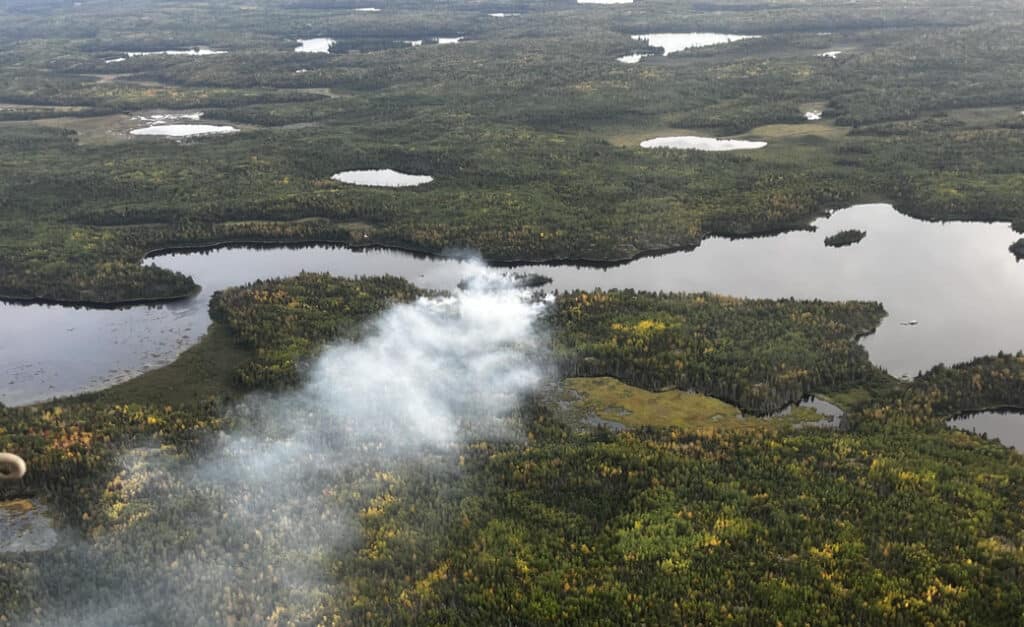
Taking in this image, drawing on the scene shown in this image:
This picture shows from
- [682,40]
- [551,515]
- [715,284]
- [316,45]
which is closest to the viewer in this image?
[551,515]

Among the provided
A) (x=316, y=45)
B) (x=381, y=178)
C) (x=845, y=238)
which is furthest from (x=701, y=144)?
(x=316, y=45)

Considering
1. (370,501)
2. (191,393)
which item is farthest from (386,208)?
(370,501)

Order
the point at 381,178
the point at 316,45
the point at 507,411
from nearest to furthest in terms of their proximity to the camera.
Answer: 1. the point at 507,411
2. the point at 381,178
3. the point at 316,45

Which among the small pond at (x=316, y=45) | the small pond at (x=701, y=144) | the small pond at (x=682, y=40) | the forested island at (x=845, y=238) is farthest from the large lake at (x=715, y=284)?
the small pond at (x=316, y=45)

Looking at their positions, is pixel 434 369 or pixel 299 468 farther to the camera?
pixel 434 369

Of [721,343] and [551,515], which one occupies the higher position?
[551,515]

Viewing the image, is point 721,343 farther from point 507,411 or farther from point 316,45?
point 316,45

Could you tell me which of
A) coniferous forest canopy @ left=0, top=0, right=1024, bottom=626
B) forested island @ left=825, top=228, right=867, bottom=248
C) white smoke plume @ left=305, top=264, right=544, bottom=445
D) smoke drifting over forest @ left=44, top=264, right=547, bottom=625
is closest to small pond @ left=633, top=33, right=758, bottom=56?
coniferous forest canopy @ left=0, top=0, right=1024, bottom=626

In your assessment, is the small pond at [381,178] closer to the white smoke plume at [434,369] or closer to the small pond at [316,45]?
the white smoke plume at [434,369]

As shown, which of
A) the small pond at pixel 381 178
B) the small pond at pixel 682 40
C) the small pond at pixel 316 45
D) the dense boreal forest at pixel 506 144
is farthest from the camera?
the small pond at pixel 316 45
